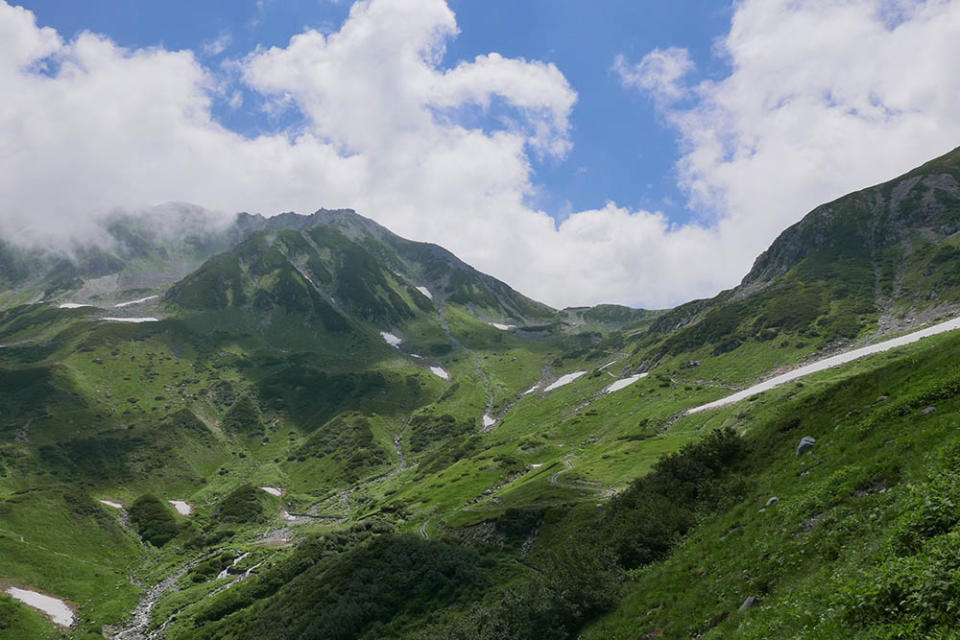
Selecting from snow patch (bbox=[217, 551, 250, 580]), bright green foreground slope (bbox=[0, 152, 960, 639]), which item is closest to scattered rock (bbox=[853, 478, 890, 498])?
bright green foreground slope (bbox=[0, 152, 960, 639])

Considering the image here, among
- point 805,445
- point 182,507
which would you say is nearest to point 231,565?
point 182,507

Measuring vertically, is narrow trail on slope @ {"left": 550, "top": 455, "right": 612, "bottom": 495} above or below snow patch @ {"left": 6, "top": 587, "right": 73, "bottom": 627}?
below

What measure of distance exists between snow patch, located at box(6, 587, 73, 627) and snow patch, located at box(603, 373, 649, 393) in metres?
158

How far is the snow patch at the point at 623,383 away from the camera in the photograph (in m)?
182

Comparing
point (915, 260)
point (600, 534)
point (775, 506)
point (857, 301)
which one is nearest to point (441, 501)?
point (600, 534)

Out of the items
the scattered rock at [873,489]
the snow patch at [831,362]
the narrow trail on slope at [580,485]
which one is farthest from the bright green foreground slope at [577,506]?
the snow patch at [831,362]

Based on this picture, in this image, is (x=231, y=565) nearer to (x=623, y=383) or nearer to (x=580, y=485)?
(x=580, y=485)

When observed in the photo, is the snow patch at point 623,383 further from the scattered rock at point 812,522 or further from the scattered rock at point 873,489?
the scattered rock at point 873,489

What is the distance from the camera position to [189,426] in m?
190

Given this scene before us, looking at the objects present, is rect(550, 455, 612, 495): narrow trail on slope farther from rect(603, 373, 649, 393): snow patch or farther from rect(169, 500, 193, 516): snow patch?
rect(169, 500, 193, 516): snow patch

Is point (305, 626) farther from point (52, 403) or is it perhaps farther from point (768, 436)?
point (52, 403)

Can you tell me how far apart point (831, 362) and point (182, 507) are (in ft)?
590

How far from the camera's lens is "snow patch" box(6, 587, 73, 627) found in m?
78.2

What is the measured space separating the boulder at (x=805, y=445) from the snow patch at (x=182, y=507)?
155 m
